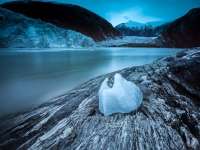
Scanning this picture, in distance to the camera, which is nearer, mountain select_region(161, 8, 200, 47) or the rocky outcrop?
the rocky outcrop

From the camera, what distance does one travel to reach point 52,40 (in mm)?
12344

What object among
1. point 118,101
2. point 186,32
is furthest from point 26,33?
point 118,101

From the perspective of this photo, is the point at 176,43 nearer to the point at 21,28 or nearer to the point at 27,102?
the point at 21,28

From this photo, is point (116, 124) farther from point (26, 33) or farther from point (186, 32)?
point (186, 32)

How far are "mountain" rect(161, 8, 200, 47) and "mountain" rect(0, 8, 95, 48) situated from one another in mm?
7836

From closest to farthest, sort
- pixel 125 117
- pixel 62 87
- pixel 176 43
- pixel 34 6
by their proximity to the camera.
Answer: pixel 125 117, pixel 62 87, pixel 176 43, pixel 34 6

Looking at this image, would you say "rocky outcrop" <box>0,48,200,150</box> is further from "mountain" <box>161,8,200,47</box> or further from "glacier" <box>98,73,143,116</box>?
"mountain" <box>161,8,200,47</box>

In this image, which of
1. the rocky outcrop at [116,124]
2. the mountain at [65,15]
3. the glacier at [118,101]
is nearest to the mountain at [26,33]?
the rocky outcrop at [116,124]

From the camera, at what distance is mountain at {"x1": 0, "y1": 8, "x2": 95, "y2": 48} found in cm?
1059

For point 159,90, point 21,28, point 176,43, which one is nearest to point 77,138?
point 159,90

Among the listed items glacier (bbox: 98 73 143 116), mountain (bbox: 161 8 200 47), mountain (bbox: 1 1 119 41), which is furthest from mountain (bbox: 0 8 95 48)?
mountain (bbox: 1 1 119 41)

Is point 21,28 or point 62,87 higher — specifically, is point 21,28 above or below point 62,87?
above

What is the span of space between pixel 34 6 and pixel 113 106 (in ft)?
91.1

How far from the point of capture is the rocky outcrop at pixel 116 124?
95 centimetres
